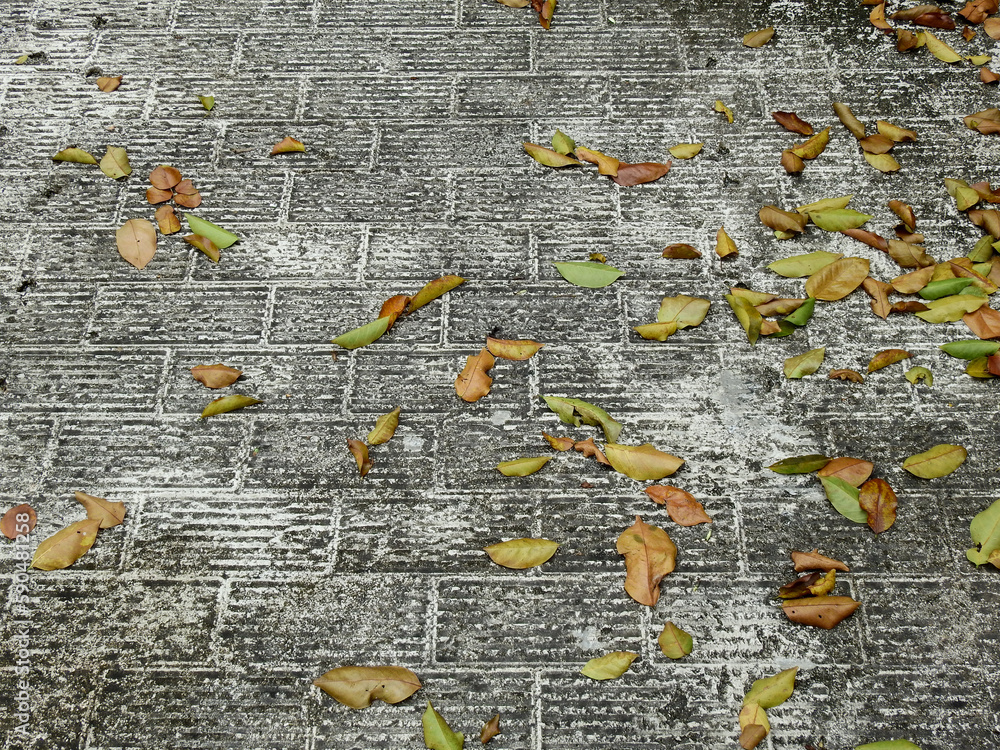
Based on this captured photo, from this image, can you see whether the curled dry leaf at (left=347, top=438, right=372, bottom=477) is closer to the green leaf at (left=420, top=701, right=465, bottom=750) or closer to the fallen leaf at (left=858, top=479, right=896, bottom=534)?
the green leaf at (left=420, top=701, right=465, bottom=750)

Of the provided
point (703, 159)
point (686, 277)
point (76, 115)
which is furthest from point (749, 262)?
point (76, 115)

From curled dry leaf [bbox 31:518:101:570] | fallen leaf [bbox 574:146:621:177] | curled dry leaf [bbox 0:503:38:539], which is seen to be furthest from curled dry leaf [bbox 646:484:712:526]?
curled dry leaf [bbox 0:503:38:539]

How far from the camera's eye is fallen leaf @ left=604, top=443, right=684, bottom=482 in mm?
2203

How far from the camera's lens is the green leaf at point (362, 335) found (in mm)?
2418

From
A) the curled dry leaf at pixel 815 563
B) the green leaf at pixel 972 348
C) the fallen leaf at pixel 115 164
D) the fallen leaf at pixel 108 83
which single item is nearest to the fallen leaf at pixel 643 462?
the curled dry leaf at pixel 815 563

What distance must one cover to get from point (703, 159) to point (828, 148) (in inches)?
20.0

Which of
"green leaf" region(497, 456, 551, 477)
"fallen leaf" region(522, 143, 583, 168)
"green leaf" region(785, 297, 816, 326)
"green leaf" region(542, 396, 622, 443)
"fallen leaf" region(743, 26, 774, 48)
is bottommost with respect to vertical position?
"green leaf" region(497, 456, 551, 477)

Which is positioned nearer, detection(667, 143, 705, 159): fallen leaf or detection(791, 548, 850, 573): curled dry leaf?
detection(791, 548, 850, 573): curled dry leaf

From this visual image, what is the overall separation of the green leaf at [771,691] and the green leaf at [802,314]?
114 cm

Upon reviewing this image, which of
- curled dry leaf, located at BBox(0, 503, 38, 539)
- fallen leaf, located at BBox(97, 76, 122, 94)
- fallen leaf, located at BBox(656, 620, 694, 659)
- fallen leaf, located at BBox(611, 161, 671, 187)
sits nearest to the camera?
fallen leaf, located at BBox(656, 620, 694, 659)

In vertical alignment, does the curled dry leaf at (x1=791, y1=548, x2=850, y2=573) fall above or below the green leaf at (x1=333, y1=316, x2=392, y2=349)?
below

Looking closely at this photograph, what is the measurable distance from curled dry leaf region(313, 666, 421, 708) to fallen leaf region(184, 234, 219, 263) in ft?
5.13

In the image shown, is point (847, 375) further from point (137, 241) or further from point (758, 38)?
point (137, 241)

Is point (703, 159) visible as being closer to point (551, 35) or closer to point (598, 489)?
point (551, 35)
